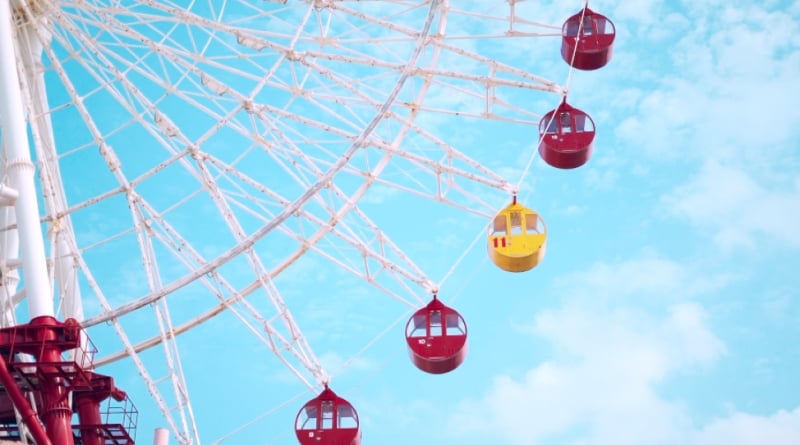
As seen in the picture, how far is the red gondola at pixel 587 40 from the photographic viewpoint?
3112cm

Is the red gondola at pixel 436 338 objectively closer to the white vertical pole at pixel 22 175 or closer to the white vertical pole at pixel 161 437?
the white vertical pole at pixel 161 437

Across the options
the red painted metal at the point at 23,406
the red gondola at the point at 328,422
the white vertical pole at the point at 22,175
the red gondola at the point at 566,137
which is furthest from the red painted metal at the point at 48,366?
the red gondola at the point at 566,137

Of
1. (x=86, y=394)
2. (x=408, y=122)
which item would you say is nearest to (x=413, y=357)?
(x=408, y=122)

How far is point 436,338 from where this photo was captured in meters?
29.4

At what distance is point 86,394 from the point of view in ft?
102

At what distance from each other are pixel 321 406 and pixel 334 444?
0.75 meters

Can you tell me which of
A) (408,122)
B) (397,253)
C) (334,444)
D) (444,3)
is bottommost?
(334,444)

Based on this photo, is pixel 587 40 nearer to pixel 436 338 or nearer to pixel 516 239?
pixel 516 239

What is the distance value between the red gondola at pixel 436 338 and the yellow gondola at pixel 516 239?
1.38 metres

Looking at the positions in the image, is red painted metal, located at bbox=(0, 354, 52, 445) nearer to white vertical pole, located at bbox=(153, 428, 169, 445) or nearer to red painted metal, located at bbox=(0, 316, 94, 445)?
red painted metal, located at bbox=(0, 316, 94, 445)

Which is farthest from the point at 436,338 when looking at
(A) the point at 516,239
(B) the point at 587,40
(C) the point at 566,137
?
(B) the point at 587,40

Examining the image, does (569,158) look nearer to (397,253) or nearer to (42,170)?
(397,253)

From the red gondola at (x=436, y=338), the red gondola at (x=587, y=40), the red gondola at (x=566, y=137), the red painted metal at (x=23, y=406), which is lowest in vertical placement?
the red painted metal at (x=23, y=406)

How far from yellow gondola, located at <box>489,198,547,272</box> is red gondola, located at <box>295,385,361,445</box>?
3952 millimetres
